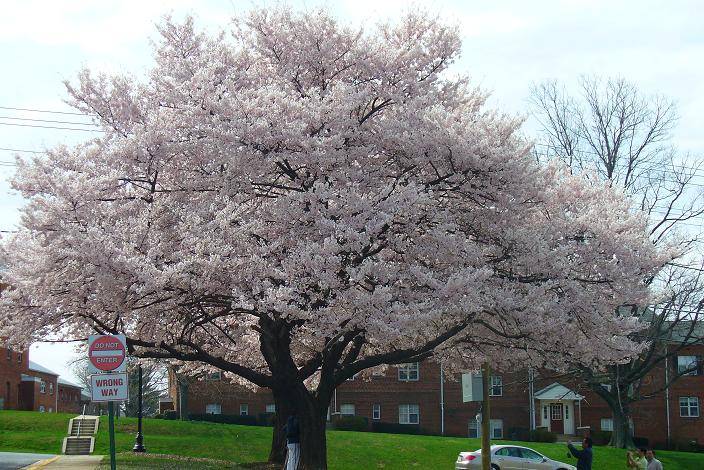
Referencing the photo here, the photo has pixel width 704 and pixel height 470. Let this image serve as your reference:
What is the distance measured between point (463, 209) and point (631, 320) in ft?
18.5

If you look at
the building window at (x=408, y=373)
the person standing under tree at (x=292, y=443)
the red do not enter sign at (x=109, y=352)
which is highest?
the red do not enter sign at (x=109, y=352)

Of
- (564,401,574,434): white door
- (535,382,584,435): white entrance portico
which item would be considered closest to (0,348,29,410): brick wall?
(535,382,584,435): white entrance portico

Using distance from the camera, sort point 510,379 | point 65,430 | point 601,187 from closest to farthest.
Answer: point 601,187 < point 65,430 < point 510,379

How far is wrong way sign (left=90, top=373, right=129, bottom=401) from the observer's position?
14422 millimetres

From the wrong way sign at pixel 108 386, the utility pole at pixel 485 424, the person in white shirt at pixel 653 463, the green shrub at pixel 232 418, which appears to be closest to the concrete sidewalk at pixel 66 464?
the wrong way sign at pixel 108 386

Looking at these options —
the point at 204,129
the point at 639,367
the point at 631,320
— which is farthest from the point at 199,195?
the point at 639,367

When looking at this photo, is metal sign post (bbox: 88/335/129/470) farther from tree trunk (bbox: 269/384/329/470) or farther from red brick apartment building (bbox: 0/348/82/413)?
red brick apartment building (bbox: 0/348/82/413)

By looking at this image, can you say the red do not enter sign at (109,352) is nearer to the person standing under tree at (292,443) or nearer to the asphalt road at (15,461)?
the person standing under tree at (292,443)

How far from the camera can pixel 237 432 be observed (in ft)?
139

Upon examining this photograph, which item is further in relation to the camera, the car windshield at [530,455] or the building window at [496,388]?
the building window at [496,388]

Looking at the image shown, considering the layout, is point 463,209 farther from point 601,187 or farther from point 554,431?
point 554,431

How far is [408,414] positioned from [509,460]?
28597 mm

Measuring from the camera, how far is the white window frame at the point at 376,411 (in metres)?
60.7

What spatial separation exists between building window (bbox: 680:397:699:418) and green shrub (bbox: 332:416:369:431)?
22.5 meters
